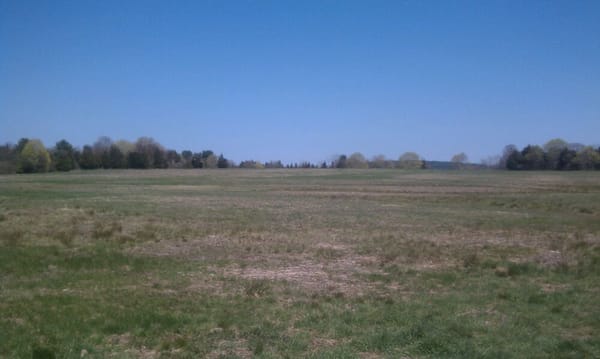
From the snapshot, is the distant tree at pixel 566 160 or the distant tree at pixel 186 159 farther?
the distant tree at pixel 186 159

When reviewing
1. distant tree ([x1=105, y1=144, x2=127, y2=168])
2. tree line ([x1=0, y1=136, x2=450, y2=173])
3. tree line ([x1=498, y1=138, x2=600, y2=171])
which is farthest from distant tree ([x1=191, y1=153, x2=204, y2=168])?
tree line ([x1=498, y1=138, x2=600, y2=171])

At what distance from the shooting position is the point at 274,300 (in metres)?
11.2

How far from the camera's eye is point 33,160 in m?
121

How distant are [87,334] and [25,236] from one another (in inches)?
481

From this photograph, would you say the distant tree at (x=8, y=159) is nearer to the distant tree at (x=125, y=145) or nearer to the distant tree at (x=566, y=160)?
the distant tree at (x=125, y=145)

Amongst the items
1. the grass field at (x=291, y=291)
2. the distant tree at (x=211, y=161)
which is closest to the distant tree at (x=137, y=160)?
the distant tree at (x=211, y=161)

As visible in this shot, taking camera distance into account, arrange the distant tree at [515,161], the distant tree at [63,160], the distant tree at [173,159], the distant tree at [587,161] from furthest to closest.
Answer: the distant tree at [173,159] → the distant tree at [515,161] → the distant tree at [587,161] → the distant tree at [63,160]

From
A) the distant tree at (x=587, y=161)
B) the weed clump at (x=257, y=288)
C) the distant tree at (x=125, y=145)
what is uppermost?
the distant tree at (x=125, y=145)

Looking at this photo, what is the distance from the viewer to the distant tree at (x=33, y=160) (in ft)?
394

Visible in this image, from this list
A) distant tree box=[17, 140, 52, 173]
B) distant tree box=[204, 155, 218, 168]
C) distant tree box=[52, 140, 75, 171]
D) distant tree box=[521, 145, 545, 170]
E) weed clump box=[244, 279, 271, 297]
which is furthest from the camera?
distant tree box=[204, 155, 218, 168]

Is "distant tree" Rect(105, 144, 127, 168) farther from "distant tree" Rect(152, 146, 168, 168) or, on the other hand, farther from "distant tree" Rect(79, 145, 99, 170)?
"distant tree" Rect(152, 146, 168, 168)

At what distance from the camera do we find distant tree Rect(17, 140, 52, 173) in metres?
120

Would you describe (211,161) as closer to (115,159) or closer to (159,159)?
(159,159)

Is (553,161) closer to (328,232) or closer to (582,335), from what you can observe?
(328,232)
